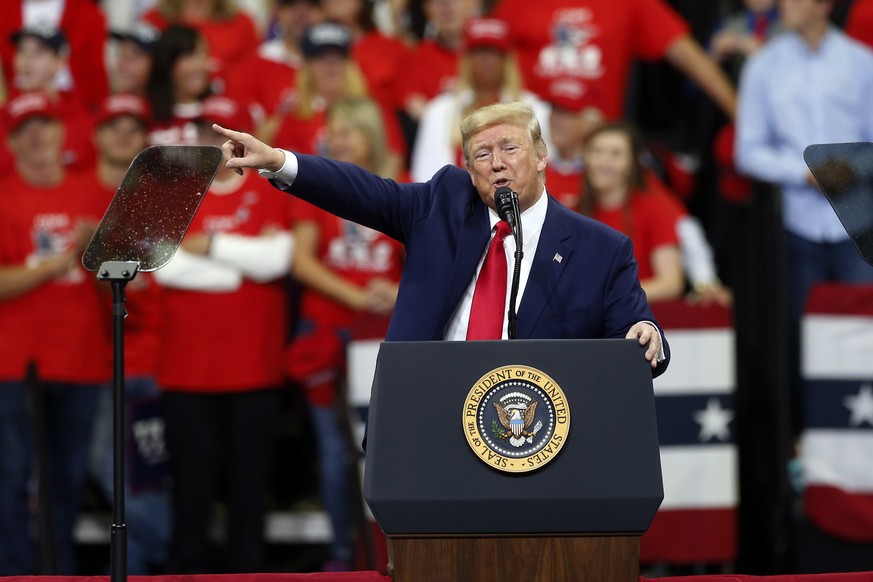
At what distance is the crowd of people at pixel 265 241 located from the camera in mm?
5695

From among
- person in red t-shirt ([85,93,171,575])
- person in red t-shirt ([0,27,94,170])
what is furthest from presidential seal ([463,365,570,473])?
person in red t-shirt ([0,27,94,170])

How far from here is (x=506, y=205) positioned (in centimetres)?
318

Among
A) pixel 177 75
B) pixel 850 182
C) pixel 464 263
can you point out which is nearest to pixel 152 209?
pixel 464 263

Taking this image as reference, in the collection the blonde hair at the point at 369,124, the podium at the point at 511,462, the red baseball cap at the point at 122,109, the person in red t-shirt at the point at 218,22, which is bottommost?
the podium at the point at 511,462

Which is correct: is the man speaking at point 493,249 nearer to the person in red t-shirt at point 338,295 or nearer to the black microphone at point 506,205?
the black microphone at point 506,205

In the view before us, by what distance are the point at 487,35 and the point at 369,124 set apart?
79 centimetres

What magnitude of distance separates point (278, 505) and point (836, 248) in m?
2.74

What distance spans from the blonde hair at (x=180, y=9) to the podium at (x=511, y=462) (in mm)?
4928

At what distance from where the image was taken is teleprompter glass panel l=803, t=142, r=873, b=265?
126 inches

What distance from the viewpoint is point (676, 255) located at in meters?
5.80

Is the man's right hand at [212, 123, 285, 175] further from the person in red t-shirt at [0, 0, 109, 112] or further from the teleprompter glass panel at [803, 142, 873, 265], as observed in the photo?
the person in red t-shirt at [0, 0, 109, 112]

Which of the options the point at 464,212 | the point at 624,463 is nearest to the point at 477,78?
the point at 464,212

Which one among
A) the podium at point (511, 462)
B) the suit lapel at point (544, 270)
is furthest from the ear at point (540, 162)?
the podium at point (511, 462)

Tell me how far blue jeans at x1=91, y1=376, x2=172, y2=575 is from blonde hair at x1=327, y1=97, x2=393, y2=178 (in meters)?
1.35
